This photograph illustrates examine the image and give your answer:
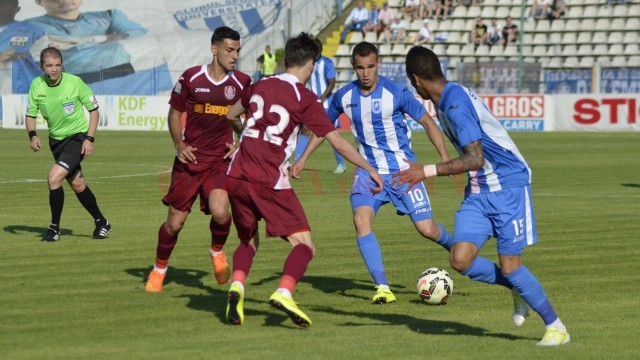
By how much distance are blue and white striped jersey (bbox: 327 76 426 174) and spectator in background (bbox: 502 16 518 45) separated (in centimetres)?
3745

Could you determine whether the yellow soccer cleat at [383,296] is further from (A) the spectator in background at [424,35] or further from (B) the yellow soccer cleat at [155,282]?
(A) the spectator in background at [424,35]

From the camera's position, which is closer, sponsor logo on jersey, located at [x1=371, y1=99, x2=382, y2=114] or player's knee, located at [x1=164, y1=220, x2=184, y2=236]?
player's knee, located at [x1=164, y1=220, x2=184, y2=236]

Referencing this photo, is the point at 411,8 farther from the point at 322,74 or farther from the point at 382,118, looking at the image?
the point at 382,118

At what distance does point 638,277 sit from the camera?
36.1 ft

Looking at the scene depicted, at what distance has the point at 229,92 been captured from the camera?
389 inches

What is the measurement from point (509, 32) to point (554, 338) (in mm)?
40395

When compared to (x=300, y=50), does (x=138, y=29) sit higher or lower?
lower

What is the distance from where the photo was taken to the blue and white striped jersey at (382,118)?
10.4 meters

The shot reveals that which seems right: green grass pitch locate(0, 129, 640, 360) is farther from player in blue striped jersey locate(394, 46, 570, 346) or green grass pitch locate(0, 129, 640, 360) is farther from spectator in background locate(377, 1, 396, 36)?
spectator in background locate(377, 1, 396, 36)

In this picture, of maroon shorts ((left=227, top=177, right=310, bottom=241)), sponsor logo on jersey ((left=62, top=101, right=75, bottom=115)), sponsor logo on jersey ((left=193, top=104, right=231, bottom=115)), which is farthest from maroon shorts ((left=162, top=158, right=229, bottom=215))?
sponsor logo on jersey ((left=62, top=101, right=75, bottom=115))

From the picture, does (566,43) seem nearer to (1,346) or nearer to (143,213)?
(143,213)

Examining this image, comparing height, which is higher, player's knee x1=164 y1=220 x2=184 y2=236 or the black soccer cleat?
player's knee x1=164 y1=220 x2=184 y2=236

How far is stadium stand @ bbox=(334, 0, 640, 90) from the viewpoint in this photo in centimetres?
4641

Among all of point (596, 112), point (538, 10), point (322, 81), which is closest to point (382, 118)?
point (322, 81)
